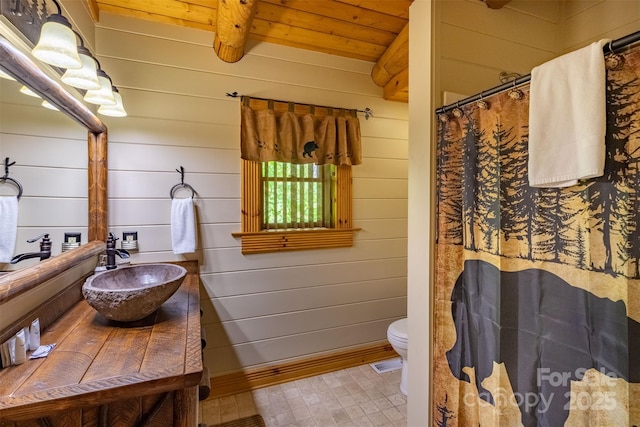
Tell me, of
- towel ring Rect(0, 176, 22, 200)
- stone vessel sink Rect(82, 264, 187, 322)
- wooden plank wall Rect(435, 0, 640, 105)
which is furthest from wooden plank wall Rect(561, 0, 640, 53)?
towel ring Rect(0, 176, 22, 200)

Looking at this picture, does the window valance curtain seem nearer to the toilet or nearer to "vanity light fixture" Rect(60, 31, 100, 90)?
"vanity light fixture" Rect(60, 31, 100, 90)

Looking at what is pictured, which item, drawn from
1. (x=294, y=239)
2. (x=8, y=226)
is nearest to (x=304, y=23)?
(x=294, y=239)

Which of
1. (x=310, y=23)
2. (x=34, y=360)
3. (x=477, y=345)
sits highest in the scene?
(x=310, y=23)

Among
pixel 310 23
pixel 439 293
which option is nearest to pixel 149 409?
pixel 439 293

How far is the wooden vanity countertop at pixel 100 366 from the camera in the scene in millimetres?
776

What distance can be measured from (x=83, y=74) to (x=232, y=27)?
0.91 metres

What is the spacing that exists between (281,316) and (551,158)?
2.02 metres

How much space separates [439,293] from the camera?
151 cm

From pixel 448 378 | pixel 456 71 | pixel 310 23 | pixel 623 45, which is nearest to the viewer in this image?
pixel 623 45

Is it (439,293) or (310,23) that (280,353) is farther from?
(310,23)

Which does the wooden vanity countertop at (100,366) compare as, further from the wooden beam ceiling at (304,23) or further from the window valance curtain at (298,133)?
the wooden beam ceiling at (304,23)

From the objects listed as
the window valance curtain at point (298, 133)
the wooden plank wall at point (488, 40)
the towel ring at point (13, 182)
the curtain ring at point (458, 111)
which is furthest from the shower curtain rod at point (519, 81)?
the towel ring at point (13, 182)

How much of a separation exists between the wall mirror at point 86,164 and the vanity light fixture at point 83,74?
0.06 m

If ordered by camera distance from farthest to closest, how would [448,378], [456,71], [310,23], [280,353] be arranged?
[280,353], [310,23], [456,71], [448,378]
